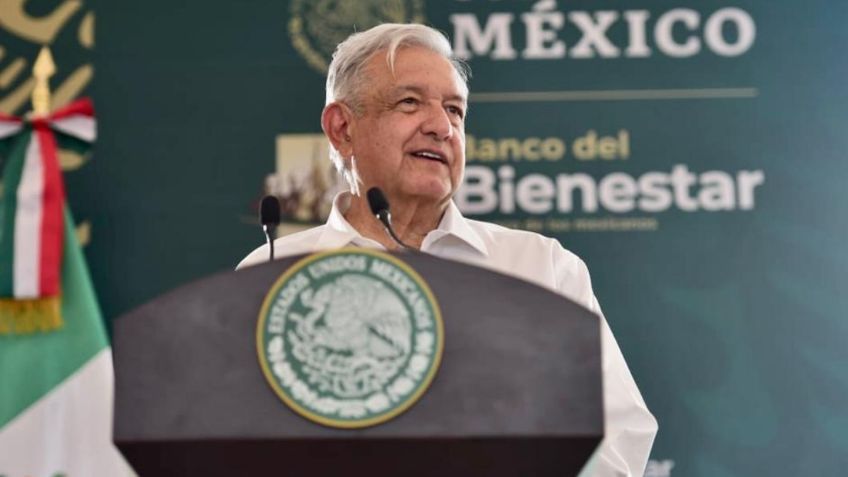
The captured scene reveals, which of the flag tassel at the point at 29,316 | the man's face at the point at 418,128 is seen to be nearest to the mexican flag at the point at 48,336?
the flag tassel at the point at 29,316

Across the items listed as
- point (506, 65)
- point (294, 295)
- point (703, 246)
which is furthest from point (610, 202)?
point (294, 295)

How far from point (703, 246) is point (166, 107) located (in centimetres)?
175

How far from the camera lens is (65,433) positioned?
8.94ft

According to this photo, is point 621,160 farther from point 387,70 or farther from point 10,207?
point 10,207

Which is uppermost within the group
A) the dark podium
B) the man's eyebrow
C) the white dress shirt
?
the man's eyebrow

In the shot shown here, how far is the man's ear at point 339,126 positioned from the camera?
7.68ft

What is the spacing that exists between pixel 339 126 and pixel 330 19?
1254 millimetres

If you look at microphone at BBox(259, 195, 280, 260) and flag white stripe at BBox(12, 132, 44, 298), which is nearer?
microphone at BBox(259, 195, 280, 260)

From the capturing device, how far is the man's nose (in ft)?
7.01

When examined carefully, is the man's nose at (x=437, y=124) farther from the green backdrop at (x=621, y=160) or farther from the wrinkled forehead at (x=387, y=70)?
the green backdrop at (x=621, y=160)

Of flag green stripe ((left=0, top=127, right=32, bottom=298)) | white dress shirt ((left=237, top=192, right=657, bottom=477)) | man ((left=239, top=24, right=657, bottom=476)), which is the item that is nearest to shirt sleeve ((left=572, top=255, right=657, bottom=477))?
white dress shirt ((left=237, top=192, right=657, bottom=477))

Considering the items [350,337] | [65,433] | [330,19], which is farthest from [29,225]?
[350,337]

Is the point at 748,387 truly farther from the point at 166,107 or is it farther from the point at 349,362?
the point at 349,362

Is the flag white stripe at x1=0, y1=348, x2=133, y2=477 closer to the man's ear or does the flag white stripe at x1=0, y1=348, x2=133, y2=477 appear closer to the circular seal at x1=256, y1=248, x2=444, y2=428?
the man's ear
